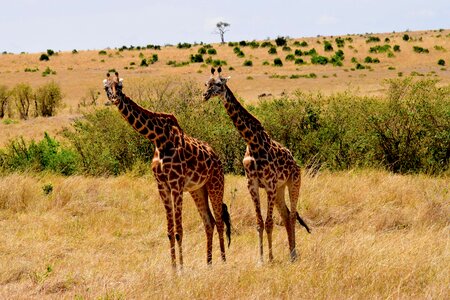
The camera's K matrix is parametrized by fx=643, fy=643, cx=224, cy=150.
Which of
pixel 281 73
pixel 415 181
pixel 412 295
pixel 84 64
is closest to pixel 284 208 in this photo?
pixel 412 295

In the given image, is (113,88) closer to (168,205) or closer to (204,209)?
(168,205)

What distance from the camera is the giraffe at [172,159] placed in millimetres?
7000

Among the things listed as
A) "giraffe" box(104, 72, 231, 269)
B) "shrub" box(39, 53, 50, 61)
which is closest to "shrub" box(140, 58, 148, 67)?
"shrub" box(39, 53, 50, 61)

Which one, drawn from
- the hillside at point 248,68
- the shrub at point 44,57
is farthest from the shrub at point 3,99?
the shrub at point 44,57

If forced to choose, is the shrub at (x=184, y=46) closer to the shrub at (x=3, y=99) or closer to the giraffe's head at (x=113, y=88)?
the shrub at (x=3, y=99)

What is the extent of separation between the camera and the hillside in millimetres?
39281

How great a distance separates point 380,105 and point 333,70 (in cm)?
3464

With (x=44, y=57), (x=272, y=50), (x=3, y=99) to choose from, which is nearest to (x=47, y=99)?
(x=3, y=99)

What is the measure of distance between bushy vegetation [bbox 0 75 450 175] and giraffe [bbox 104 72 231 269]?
688 cm

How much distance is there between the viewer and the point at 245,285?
21.6 ft

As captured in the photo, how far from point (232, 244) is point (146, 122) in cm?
291

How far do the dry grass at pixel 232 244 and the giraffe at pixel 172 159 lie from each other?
2.32 feet

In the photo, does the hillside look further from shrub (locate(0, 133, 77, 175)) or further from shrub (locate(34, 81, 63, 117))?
shrub (locate(0, 133, 77, 175))

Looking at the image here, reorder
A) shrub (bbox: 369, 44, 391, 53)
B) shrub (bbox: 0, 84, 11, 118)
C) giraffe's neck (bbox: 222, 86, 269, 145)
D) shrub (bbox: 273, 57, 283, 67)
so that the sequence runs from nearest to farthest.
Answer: giraffe's neck (bbox: 222, 86, 269, 145), shrub (bbox: 0, 84, 11, 118), shrub (bbox: 273, 57, 283, 67), shrub (bbox: 369, 44, 391, 53)
